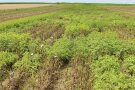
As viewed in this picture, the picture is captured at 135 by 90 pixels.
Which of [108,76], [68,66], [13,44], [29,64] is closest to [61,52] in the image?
[68,66]

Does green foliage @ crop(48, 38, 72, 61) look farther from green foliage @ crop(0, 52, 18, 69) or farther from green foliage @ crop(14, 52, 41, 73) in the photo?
green foliage @ crop(0, 52, 18, 69)

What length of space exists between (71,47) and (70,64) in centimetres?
117

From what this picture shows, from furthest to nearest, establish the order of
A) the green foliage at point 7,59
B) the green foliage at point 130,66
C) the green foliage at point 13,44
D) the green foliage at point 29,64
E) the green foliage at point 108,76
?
the green foliage at point 13,44
the green foliage at point 7,59
the green foliage at point 29,64
the green foliage at point 130,66
the green foliage at point 108,76

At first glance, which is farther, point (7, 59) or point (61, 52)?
point (61, 52)

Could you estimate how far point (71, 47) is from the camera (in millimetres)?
9703

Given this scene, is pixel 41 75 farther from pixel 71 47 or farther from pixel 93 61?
pixel 71 47

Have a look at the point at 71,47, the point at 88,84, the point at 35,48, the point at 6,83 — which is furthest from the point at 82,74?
the point at 35,48

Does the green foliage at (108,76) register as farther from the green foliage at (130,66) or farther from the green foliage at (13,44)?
the green foliage at (13,44)

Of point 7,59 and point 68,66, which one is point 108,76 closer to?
point 68,66

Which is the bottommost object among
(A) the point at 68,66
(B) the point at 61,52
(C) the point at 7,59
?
(A) the point at 68,66

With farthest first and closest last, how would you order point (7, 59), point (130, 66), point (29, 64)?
point (7, 59) → point (29, 64) → point (130, 66)

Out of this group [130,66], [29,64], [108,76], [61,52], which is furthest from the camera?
[61,52]

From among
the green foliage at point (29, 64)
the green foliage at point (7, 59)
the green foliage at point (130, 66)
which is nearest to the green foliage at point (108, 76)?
the green foliage at point (130, 66)

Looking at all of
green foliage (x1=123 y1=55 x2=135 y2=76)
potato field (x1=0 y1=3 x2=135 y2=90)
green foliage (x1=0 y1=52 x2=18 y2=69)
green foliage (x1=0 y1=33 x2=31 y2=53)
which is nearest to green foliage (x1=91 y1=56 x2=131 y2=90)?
Answer: potato field (x1=0 y1=3 x2=135 y2=90)
